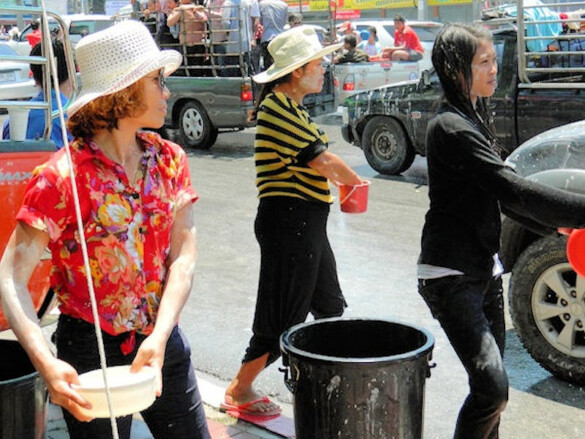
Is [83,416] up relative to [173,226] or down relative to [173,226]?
down

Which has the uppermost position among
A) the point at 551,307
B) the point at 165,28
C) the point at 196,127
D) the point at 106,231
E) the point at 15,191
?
the point at 165,28

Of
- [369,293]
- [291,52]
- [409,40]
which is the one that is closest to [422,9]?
[409,40]

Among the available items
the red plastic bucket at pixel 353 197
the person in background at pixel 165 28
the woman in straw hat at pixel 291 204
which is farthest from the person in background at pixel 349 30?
the red plastic bucket at pixel 353 197

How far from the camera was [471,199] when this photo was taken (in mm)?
3527

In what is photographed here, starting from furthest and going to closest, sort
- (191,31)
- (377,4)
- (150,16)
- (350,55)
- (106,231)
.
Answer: (377,4), (350,55), (150,16), (191,31), (106,231)

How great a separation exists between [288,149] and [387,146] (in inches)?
297

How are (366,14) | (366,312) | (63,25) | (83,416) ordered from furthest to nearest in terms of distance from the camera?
(366,14) < (366,312) < (63,25) < (83,416)

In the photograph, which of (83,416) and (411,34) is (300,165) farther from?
(411,34)

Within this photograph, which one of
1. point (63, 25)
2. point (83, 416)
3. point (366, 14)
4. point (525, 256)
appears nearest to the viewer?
point (83, 416)

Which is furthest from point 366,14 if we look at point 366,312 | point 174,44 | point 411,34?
point 366,312

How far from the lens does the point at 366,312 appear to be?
22.0 feet

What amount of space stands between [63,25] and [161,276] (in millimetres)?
2412

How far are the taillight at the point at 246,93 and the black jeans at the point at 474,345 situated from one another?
10663 mm

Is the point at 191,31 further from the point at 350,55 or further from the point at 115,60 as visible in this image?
the point at 115,60
